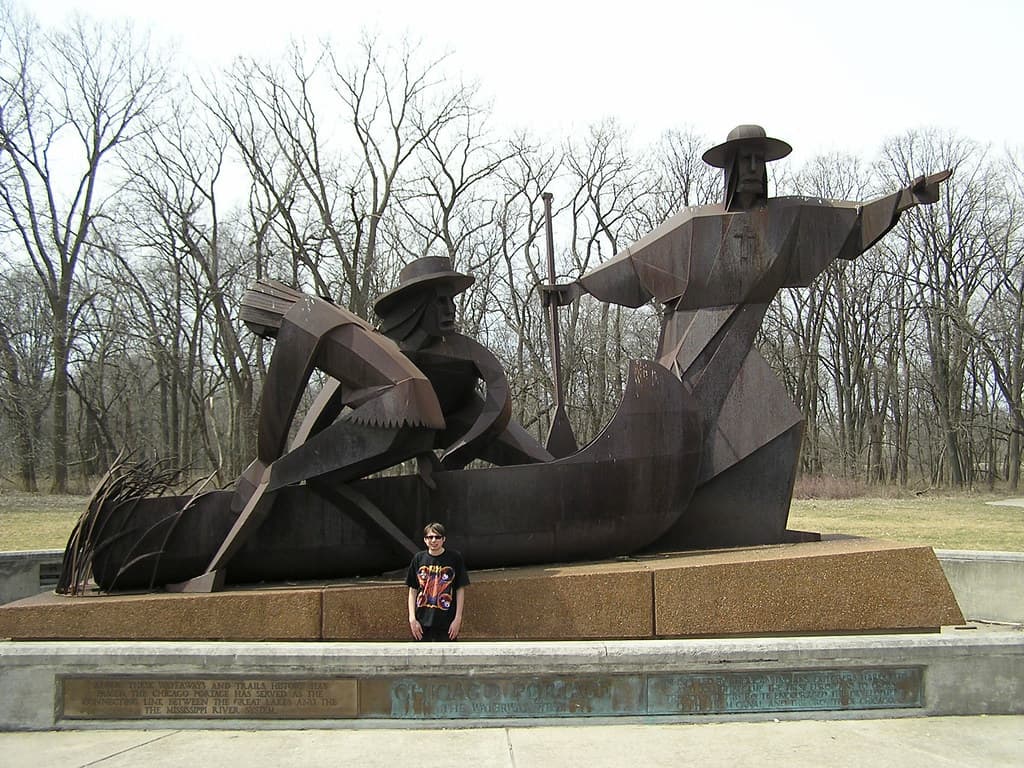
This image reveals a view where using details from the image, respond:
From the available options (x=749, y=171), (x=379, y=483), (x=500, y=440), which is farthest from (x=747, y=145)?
(x=379, y=483)

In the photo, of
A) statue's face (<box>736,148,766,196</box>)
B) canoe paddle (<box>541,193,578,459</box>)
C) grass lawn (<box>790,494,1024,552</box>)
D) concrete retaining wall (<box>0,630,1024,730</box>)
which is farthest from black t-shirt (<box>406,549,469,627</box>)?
grass lawn (<box>790,494,1024,552</box>)

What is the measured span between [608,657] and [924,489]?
2585cm

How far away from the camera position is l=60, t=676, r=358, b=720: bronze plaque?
434 cm

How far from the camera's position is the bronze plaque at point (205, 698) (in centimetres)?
434

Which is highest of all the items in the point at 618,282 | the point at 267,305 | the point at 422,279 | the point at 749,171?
the point at 749,171

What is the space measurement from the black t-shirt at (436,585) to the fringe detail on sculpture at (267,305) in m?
1.99

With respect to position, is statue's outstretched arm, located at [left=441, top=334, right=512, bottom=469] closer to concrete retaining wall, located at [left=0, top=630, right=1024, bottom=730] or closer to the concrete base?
the concrete base

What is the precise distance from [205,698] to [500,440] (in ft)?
10.1

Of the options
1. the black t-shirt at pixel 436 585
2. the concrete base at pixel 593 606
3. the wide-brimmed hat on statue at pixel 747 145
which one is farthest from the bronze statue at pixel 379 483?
the wide-brimmed hat on statue at pixel 747 145

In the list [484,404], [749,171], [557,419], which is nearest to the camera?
[484,404]

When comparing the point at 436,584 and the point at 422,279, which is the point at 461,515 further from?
the point at 422,279

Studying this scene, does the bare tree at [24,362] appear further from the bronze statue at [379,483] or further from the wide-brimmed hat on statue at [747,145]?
the wide-brimmed hat on statue at [747,145]

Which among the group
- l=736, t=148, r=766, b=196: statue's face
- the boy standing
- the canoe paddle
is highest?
l=736, t=148, r=766, b=196: statue's face

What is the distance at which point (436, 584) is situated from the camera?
4855 millimetres
